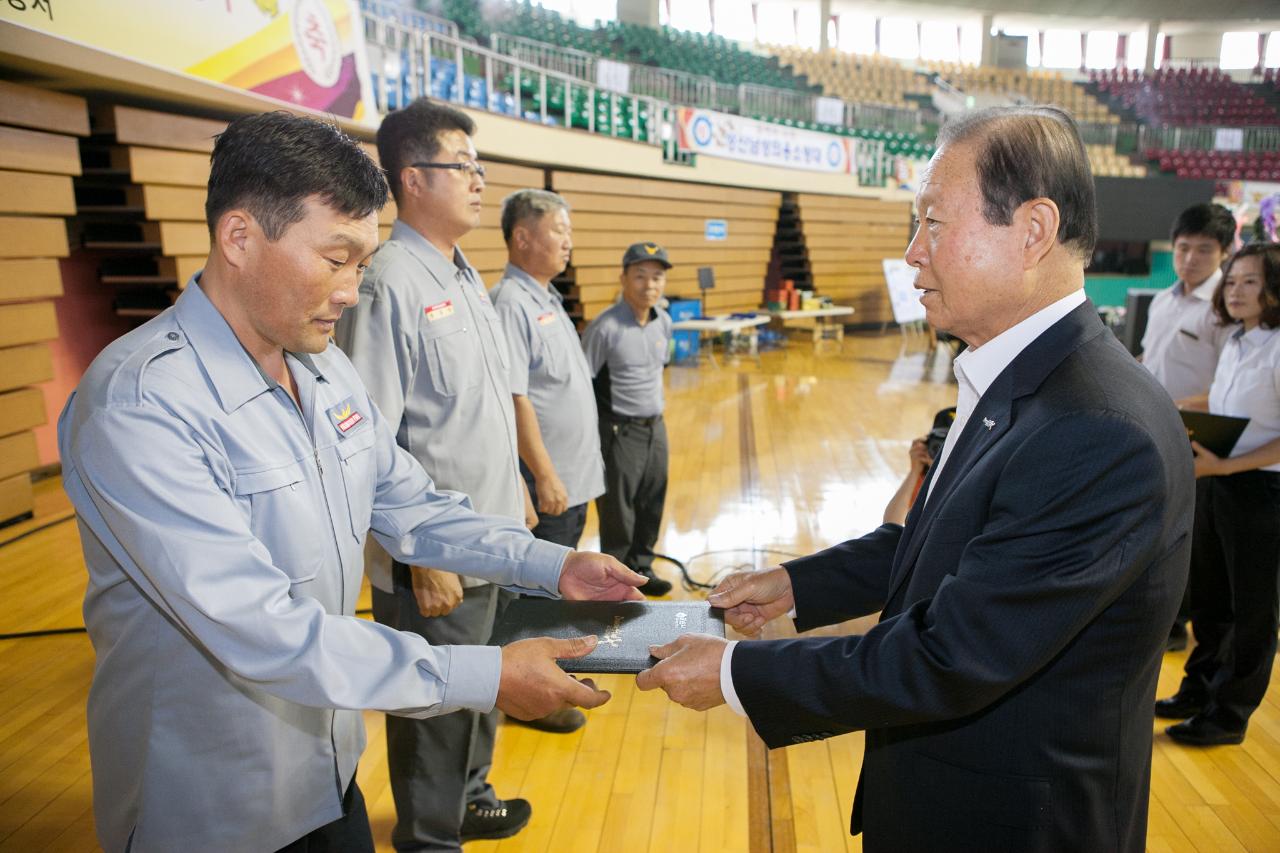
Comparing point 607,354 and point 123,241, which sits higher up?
point 123,241

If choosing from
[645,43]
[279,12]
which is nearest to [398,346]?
[279,12]

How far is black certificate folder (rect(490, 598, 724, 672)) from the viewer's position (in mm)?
1430

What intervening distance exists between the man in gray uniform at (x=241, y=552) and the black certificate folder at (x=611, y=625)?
0.09 metres

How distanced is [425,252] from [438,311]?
0.19 meters

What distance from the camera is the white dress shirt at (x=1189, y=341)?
Result: 3.56 metres

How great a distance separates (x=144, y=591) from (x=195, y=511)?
175 millimetres

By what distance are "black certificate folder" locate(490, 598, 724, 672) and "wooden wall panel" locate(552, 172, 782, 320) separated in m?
9.16

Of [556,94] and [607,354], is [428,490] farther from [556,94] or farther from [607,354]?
[556,94]

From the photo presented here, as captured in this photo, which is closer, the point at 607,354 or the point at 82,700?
the point at 82,700

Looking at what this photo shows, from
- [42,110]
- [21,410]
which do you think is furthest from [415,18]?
[21,410]

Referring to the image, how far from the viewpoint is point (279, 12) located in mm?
4805

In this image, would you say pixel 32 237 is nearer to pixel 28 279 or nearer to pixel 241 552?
pixel 28 279

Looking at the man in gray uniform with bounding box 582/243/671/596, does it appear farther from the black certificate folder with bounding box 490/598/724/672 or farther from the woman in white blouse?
the black certificate folder with bounding box 490/598/724/672

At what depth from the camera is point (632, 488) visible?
431 centimetres
